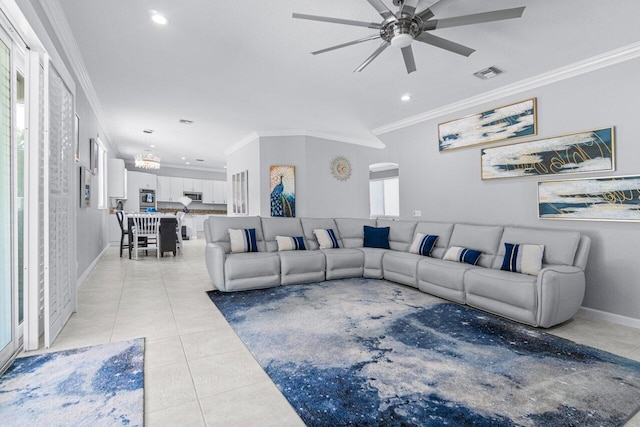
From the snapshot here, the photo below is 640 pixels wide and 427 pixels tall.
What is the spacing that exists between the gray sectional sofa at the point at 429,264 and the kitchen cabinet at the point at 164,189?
25.2ft

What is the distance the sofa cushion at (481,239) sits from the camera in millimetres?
3682

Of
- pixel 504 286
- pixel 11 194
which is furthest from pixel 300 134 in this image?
pixel 11 194

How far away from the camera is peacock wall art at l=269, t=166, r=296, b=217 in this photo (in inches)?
262

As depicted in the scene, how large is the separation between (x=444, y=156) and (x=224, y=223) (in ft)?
11.7

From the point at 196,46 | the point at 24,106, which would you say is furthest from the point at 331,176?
the point at 24,106

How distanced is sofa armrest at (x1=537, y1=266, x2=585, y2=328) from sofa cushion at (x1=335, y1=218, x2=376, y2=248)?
2795 millimetres

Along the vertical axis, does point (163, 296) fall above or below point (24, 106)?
below

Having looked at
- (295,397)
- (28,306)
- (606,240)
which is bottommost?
(295,397)

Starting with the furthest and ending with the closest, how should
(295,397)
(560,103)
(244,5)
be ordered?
(560,103)
(244,5)
(295,397)

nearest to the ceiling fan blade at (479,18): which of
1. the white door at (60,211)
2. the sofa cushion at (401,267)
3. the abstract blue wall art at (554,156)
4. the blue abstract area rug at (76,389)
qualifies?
the abstract blue wall art at (554,156)

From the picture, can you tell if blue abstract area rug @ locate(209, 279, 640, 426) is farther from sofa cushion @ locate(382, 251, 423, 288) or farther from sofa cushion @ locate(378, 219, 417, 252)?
sofa cushion @ locate(378, 219, 417, 252)

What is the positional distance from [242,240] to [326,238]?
1336 mm

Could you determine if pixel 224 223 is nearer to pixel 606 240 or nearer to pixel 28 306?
pixel 28 306

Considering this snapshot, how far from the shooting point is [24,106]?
224 cm
